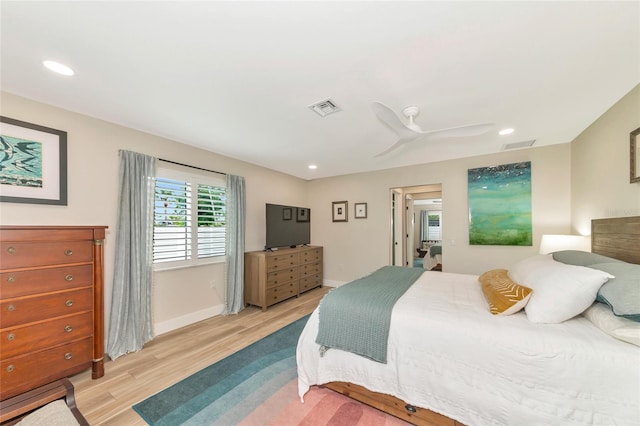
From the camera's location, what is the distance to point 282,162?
14.0 ft

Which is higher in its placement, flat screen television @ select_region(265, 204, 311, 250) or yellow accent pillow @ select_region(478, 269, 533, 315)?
flat screen television @ select_region(265, 204, 311, 250)

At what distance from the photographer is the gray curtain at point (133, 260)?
260 cm

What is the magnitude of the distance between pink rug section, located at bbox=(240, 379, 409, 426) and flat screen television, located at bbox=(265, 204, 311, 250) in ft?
8.86

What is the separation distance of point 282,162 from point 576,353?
3983 mm

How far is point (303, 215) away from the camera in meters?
5.29

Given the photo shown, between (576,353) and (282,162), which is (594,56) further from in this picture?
(282,162)

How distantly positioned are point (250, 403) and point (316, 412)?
53cm

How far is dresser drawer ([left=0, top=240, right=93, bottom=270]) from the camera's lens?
5.83 ft

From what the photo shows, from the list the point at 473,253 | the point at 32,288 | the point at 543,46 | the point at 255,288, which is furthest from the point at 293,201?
the point at 543,46

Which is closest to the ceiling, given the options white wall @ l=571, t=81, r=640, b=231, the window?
white wall @ l=571, t=81, r=640, b=231

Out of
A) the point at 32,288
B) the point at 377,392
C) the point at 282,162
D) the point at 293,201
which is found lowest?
the point at 377,392

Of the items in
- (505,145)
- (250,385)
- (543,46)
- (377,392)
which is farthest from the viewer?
(505,145)

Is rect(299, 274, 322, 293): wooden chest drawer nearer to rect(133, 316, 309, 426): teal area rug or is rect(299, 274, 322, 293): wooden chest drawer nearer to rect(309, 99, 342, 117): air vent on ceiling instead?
rect(133, 316, 309, 426): teal area rug

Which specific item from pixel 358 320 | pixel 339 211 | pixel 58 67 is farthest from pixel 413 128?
pixel 339 211
